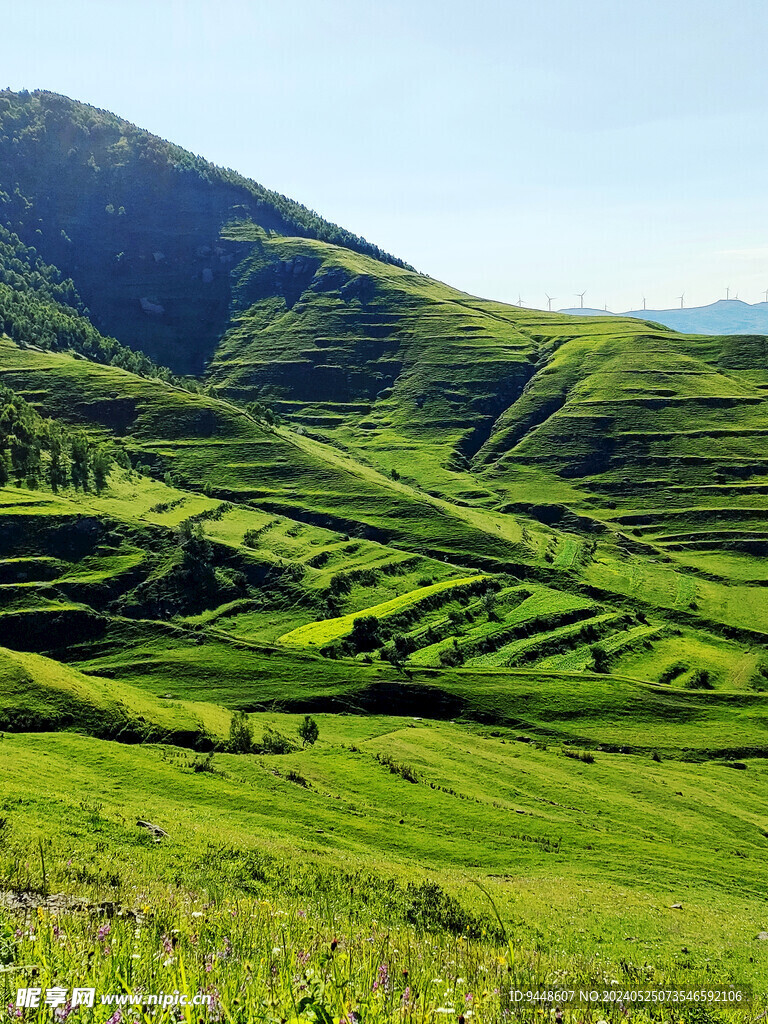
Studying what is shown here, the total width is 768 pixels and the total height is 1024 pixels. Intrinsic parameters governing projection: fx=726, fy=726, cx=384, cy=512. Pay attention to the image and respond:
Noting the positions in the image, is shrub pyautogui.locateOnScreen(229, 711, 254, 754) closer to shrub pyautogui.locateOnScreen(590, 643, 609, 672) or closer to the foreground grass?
the foreground grass

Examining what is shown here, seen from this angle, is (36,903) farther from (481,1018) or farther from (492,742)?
(492,742)

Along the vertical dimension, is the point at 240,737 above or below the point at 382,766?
above

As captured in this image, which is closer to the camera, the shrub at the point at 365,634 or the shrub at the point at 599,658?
the shrub at the point at 365,634

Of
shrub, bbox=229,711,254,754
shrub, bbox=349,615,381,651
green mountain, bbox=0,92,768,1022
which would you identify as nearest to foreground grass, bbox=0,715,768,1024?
green mountain, bbox=0,92,768,1022

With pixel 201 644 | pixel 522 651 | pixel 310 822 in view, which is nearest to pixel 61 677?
pixel 310 822

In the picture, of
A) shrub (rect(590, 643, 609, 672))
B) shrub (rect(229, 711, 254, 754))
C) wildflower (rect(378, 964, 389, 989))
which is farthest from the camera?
shrub (rect(590, 643, 609, 672))

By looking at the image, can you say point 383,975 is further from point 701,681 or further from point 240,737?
point 701,681

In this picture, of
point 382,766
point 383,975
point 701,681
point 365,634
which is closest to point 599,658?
point 701,681

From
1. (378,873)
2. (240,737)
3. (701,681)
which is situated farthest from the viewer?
(701,681)

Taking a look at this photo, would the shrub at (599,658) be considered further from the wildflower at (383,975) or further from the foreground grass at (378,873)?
the wildflower at (383,975)

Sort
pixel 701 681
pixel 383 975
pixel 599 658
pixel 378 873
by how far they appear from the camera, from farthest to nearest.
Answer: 1. pixel 599 658
2. pixel 701 681
3. pixel 378 873
4. pixel 383 975

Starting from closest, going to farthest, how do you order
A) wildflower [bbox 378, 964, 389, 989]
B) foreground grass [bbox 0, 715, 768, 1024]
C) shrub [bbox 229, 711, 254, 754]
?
foreground grass [bbox 0, 715, 768, 1024] < wildflower [bbox 378, 964, 389, 989] < shrub [bbox 229, 711, 254, 754]

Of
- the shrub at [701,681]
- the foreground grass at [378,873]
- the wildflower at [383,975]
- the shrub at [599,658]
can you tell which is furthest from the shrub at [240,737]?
the shrub at [701,681]

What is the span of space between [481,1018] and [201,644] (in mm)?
169930
